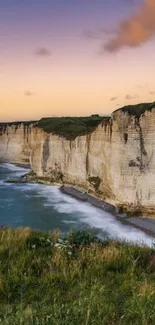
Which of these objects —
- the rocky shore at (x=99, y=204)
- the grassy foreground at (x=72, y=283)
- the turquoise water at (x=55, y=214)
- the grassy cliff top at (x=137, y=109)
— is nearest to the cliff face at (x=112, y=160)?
the grassy cliff top at (x=137, y=109)

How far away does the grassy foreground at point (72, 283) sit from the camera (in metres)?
3.50

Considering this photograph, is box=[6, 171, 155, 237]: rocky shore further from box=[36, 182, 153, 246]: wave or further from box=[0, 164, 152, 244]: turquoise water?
box=[0, 164, 152, 244]: turquoise water

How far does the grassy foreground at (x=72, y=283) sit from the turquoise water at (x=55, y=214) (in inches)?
691

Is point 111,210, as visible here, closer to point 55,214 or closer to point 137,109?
point 55,214

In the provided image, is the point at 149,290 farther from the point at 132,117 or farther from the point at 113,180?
the point at 113,180

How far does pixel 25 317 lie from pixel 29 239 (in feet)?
10.7

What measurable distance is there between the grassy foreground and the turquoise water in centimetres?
1755

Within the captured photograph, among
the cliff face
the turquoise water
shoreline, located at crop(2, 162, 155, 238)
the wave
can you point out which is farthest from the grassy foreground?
the cliff face

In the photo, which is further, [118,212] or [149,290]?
[118,212]

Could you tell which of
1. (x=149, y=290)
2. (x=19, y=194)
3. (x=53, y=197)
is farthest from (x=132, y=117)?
(x=149, y=290)

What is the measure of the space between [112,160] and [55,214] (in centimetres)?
812

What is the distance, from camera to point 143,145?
31.9m

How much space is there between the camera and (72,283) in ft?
15.0

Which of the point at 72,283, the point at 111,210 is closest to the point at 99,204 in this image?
the point at 111,210
